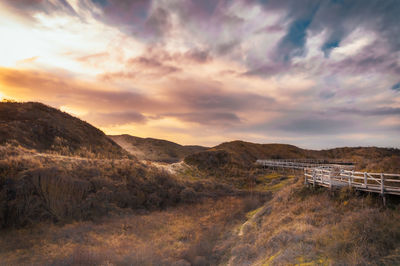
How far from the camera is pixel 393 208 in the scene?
1035cm

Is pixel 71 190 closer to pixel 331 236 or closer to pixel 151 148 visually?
pixel 331 236

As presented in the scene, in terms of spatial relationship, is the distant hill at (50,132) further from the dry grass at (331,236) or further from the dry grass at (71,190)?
the dry grass at (331,236)

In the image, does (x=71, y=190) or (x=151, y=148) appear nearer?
(x=71, y=190)

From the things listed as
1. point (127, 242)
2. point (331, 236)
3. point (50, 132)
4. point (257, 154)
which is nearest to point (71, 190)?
point (127, 242)

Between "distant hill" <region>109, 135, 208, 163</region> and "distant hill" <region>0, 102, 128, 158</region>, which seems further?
"distant hill" <region>109, 135, 208, 163</region>

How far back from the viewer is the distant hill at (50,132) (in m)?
30.5

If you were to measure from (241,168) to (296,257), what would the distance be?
141ft

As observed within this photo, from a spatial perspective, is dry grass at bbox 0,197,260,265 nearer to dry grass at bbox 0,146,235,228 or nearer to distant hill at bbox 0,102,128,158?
dry grass at bbox 0,146,235,228

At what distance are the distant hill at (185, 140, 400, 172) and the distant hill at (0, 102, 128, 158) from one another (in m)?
20.6

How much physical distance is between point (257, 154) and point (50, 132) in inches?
2596

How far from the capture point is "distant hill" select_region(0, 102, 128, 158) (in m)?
30.5

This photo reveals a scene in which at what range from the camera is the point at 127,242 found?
13.1 metres

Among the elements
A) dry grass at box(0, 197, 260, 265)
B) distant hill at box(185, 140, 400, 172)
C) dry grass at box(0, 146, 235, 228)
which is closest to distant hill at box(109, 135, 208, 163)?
distant hill at box(185, 140, 400, 172)

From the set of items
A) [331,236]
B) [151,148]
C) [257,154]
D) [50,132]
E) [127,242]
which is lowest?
[127,242]
